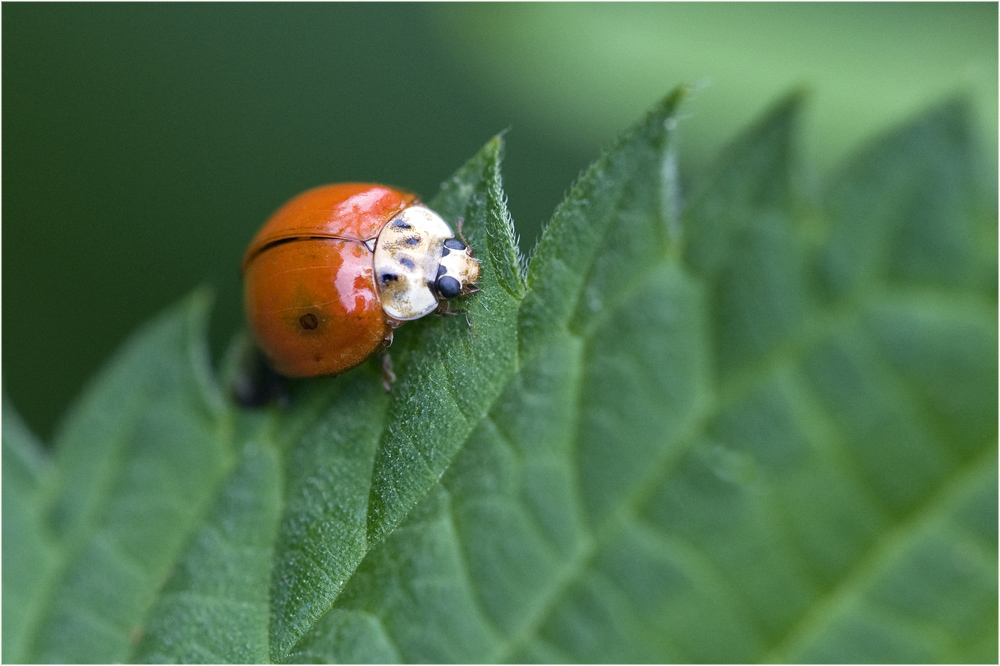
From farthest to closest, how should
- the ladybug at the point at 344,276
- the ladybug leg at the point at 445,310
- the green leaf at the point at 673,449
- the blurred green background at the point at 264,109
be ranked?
the blurred green background at the point at 264,109, the ladybug at the point at 344,276, the ladybug leg at the point at 445,310, the green leaf at the point at 673,449

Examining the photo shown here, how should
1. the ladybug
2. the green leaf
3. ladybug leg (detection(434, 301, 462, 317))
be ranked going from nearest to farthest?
the green leaf, ladybug leg (detection(434, 301, 462, 317)), the ladybug

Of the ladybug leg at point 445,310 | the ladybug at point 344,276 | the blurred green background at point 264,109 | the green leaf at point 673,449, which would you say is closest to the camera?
the green leaf at point 673,449

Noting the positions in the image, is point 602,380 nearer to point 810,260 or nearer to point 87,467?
point 810,260

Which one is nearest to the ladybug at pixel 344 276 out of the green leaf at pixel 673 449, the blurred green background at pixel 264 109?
the green leaf at pixel 673 449

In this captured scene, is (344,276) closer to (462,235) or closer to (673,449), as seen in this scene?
(462,235)

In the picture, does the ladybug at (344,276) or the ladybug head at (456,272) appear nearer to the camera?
the ladybug head at (456,272)

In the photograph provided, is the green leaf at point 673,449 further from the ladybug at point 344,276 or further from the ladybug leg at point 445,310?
the ladybug at point 344,276

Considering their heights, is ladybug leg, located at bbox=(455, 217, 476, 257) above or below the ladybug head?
above

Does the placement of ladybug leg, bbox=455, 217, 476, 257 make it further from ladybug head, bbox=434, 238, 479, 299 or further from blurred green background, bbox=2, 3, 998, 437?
blurred green background, bbox=2, 3, 998, 437

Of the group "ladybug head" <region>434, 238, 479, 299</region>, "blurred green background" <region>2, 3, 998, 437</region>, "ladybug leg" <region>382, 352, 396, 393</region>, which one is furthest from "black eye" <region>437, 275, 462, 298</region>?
"blurred green background" <region>2, 3, 998, 437</region>

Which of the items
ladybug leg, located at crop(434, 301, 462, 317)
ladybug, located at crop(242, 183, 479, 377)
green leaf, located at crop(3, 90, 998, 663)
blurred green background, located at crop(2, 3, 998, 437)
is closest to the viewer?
green leaf, located at crop(3, 90, 998, 663)
